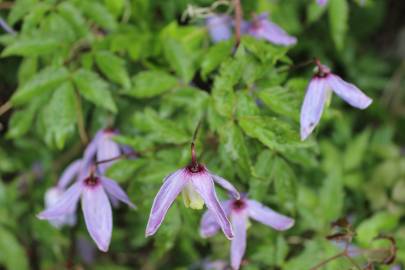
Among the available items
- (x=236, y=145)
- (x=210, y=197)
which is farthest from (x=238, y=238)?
(x=210, y=197)

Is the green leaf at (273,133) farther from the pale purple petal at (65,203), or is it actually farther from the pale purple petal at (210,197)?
the pale purple petal at (65,203)

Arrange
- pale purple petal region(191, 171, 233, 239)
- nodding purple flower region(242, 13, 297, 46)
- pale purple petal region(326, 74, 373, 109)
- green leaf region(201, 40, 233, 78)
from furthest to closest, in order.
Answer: nodding purple flower region(242, 13, 297, 46)
green leaf region(201, 40, 233, 78)
pale purple petal region(326, 74, 373, 109)
pale purple petal region(191, 171, 233, 239)

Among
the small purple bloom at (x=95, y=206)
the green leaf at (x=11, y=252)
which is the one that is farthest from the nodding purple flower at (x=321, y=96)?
the green leaf at (x=11, y=252)

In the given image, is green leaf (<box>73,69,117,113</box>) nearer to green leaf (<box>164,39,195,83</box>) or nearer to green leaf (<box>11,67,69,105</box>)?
green leaf (<box>11,67,69,105</box>)

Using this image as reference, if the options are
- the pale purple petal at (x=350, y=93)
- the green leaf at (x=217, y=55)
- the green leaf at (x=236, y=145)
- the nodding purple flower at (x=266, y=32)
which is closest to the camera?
the pale purple petal at (x=350, y=93)

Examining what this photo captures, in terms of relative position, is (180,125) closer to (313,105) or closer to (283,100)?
(283,100)

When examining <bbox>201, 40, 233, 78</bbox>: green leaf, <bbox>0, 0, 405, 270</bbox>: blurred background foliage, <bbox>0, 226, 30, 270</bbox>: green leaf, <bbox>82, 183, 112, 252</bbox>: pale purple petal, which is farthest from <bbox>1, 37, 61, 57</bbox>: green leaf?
<bbox>0, 226, 30, 270</bbox>: green leaf
